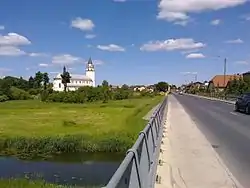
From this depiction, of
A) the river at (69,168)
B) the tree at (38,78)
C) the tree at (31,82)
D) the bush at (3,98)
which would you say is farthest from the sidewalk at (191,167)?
the tree at (38,78)

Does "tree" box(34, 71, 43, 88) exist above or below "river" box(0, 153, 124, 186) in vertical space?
above

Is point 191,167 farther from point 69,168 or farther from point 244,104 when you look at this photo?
point 244,104

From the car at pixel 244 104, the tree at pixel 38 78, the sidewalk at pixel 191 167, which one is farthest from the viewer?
the tree at pixel 38 78

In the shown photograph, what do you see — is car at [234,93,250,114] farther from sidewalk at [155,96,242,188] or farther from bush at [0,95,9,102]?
bush at [0,95,9,102]

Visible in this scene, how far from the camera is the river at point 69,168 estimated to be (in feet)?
63.7

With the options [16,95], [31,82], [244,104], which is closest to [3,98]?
[16,95]

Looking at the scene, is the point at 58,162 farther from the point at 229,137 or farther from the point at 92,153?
the point at 229,137

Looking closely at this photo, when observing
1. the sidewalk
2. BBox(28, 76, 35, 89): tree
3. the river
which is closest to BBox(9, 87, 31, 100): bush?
BBox(28, 76, 35, 89): tree

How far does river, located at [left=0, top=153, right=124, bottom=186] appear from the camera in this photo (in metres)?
19.4

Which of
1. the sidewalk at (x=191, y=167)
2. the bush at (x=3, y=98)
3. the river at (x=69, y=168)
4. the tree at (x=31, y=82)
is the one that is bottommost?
the river at (x=69, y=168)

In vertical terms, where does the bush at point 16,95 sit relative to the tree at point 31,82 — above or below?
below

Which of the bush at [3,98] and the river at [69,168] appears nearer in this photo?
the river at [69,168]

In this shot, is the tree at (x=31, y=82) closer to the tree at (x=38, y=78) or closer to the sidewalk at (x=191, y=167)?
the tree at (x=38, y=78)

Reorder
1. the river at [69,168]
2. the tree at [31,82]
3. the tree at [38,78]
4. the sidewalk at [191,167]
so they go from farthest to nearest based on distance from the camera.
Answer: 1. the tree at [38,78]
2. the tree at [31,82]
3. the river at [69,168]
4. the sidewalk at [191,167]
